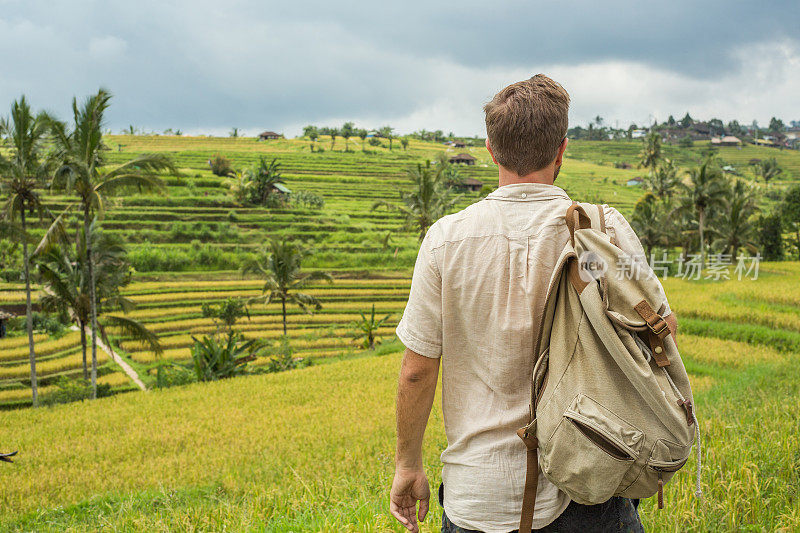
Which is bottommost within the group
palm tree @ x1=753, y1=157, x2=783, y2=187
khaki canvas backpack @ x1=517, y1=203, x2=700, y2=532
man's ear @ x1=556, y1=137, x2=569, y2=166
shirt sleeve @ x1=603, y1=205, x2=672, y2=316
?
khaki canvas backpack @ x1=517, y1=203, x2=700, y2=532

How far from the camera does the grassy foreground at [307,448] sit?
2.95m

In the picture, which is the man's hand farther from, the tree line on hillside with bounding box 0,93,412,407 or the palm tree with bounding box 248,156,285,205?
the palm tree with bounding box 248,156,285,205

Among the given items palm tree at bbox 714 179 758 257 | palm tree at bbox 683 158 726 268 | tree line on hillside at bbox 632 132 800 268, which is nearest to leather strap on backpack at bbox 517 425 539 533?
tree line on hillside at bbox 632 132 800 268

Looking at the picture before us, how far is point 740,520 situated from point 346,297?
2662 centimetres

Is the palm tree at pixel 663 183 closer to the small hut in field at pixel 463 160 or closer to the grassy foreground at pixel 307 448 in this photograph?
the small hut in field at pixel 463 160

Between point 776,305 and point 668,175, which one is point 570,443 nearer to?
point 776,305

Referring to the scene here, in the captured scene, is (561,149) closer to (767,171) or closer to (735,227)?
(735,227)

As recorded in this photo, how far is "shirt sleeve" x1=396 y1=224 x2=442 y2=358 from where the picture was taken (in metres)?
1.43

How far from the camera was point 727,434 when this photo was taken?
421cm

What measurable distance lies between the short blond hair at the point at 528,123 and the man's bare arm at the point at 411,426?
0.56m

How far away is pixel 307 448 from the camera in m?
7.06

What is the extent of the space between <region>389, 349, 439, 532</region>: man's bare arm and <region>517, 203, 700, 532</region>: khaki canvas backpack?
33 cm

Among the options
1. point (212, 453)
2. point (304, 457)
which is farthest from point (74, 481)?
point (304, 457)

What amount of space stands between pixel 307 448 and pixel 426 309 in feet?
20.2
